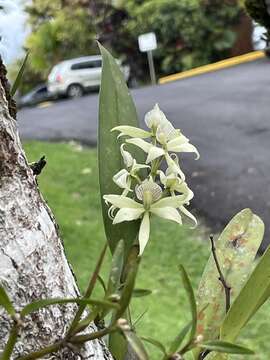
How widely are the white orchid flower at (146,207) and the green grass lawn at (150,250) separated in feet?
6.54

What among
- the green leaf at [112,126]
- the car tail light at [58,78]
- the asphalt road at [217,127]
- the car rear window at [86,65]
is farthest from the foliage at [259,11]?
the car rear window at [86,65]

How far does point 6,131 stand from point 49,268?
11 centimetres

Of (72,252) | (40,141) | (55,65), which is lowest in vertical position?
(55,65)

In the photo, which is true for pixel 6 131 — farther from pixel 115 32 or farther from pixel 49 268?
pixel 115 32

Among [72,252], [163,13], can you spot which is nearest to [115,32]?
[163,13]

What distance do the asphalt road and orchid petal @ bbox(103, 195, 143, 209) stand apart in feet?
11.0

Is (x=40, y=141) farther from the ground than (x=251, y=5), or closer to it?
closer to it

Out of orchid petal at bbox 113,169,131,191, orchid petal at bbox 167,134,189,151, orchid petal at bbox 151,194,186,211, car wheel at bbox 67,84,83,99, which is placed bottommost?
car wheel at bbox 67,84,83,99

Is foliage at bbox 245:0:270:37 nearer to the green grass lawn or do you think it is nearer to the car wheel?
the green grass lawn

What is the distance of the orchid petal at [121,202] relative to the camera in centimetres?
56

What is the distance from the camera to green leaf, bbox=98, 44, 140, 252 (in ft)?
2.00

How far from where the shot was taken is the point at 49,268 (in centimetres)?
55

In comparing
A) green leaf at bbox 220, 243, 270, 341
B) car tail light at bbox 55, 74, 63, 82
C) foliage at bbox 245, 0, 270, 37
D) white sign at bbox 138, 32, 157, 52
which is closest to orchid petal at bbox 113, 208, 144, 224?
green leaf at bbox 220, 243, 270, 341

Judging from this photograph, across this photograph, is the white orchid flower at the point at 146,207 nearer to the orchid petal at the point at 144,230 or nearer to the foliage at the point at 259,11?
the orchid petal at the point at 144,230
